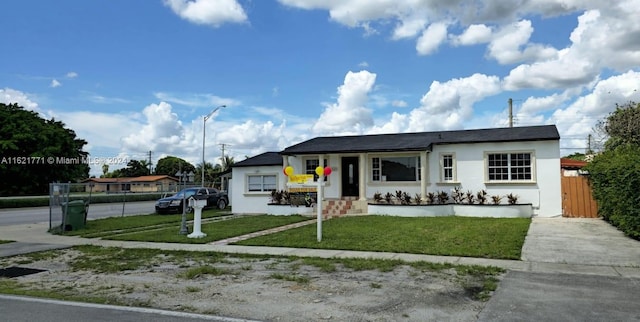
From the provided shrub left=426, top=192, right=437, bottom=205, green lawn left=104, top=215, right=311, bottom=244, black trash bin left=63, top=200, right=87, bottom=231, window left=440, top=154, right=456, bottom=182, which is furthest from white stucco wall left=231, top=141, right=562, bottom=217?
black trash bin left=63, top=200, right=87, bottom=231

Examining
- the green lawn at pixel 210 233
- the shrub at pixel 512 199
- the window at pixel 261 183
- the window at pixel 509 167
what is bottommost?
the green lawn at pixel 210 233

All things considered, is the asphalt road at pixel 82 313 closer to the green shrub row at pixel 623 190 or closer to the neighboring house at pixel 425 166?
the green shrub row at pixel 623 190

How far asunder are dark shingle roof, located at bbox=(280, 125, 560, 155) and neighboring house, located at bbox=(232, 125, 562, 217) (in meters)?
0.04

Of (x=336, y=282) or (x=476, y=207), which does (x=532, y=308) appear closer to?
(x=336, y=282)

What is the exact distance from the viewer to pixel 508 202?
19.6 meters

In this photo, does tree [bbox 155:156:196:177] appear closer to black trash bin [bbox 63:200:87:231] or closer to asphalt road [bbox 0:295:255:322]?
black trash bin [bbox 63:200:87:231]

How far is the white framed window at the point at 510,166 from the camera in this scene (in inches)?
776

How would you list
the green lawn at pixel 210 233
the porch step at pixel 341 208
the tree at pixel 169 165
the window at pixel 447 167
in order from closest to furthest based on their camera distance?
the green lawn at pixel 210 233 < the window at pixel 447 167 < the porch step at pixel 341 208 < the tree at pixel 169 165

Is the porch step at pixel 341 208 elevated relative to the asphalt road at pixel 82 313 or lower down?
elevated

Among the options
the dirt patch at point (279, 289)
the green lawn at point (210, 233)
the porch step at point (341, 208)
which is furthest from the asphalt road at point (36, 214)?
the porch step at point (341, 208)

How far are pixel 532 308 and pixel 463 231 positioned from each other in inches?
312

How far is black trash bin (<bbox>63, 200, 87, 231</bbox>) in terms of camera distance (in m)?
16.1

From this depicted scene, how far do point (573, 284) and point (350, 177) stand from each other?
16.1 m

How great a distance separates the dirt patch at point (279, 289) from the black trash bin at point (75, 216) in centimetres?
694
